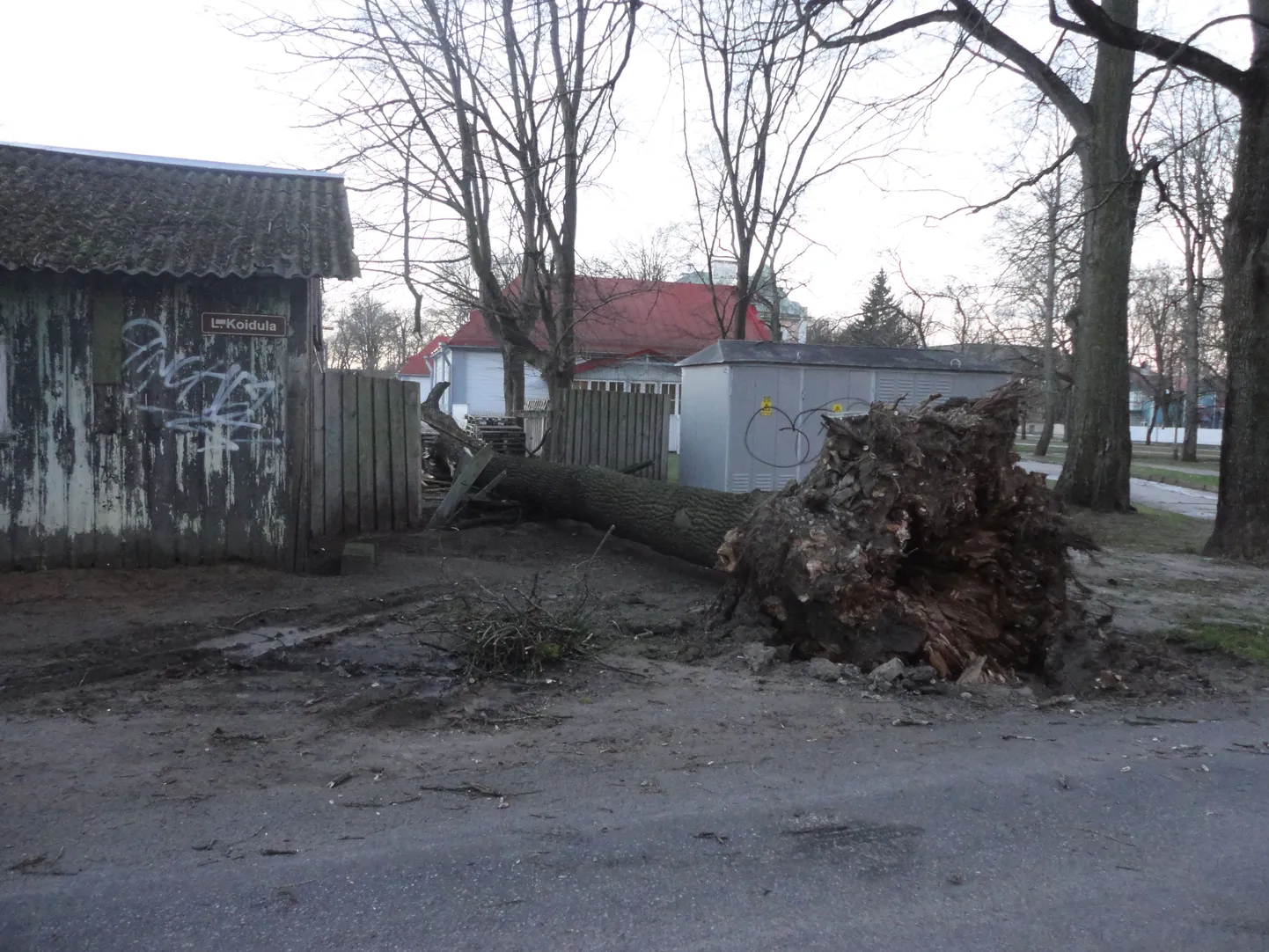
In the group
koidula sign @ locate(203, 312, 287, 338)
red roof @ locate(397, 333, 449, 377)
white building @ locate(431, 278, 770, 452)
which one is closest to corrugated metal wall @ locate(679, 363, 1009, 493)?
koidula sign @ locate(203, 312, 287, 338)

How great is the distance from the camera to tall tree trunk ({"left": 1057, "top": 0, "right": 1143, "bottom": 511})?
14.3 metres

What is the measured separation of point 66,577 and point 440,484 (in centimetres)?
599

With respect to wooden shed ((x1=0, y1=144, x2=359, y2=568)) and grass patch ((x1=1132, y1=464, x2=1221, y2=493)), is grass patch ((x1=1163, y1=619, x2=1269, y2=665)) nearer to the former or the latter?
wooden shed ((x1=0, y1=144, x2=359, y2=568))

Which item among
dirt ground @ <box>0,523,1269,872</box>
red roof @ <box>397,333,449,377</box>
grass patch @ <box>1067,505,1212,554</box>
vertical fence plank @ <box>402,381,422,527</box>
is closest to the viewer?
dirt ground @ <box>0,523,1269,872</box>

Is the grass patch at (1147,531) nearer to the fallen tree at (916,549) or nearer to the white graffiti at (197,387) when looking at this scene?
the fallen tree at (916,549)

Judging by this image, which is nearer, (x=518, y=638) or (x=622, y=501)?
(x=518, y=638)

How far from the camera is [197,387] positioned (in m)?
8.54

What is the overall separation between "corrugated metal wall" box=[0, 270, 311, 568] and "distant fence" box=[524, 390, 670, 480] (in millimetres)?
7257

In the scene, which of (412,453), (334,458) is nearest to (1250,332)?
(412,453)

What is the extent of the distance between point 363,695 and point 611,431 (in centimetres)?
1084

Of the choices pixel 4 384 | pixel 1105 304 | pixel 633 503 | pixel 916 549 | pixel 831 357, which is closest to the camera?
pixel 916 549

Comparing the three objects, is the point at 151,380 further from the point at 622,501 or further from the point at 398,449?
the point at 622,501

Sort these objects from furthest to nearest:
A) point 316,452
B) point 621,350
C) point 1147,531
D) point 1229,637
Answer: point 621,350
point 1147,531
point 316,452
point 1229,637

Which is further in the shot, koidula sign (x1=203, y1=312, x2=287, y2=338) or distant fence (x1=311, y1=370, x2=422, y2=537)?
distant fence (x1=311, y1=370, x2=422, y2=537)
